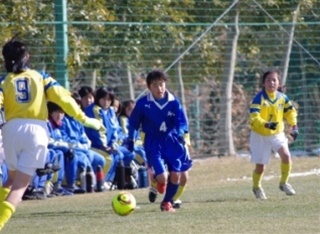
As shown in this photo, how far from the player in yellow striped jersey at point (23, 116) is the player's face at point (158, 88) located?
3.00 m

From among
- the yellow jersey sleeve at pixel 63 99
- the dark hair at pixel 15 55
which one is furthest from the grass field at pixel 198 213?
the dark hair at pixel 15 55

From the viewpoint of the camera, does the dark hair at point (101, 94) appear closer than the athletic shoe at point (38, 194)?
No

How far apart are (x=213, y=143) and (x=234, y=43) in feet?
6.81

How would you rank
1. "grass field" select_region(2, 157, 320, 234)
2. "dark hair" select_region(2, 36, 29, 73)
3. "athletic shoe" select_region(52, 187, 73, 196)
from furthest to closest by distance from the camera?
"athletic shoe" select_region(52, 187, 73, 196), "grass field" select_region(2, 157, 320, 234), "dark hair" select_region(2, 36, 29, 73)

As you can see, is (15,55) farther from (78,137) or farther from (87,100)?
(87,100)

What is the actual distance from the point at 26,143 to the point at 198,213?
3132 millimetres

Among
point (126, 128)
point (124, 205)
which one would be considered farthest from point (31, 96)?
point (126, 128)

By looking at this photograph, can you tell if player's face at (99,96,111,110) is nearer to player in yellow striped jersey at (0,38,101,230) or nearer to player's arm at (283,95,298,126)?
player's arm at (283,95,298,126)

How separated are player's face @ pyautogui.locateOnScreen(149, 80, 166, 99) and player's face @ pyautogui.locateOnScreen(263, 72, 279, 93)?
7.07 feet

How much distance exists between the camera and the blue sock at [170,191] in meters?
13.9

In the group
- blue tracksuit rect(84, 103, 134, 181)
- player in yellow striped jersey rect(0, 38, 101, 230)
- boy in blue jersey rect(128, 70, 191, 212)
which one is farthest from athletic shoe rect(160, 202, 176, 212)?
blue tracksuit rect(84, 103, 134, 181)

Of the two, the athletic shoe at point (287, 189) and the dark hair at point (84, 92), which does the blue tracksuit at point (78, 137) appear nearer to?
the dark hair at point (84, 92)

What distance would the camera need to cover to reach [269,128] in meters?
15.6

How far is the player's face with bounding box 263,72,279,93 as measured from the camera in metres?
15.6
